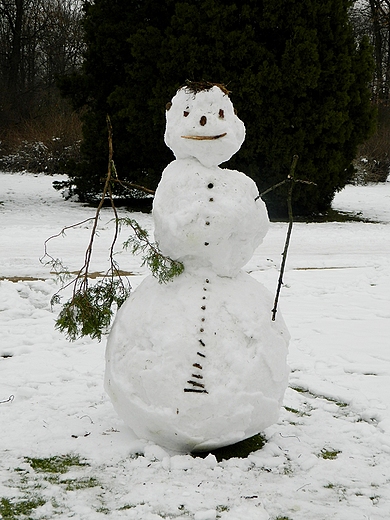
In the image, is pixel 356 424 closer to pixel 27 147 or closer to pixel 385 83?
pixel 27 147

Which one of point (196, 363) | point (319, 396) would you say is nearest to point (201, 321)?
point (196, 363)

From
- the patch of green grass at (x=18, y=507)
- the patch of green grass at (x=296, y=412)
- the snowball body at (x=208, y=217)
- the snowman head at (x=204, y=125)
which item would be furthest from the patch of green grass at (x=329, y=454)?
the snowman head at (x=204, y=125)

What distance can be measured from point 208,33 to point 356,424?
936 centimetres

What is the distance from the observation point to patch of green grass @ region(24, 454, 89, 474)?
10.7 feet

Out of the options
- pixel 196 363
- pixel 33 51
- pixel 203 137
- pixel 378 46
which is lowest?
pixel 196 363

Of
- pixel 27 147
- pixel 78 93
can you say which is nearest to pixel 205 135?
pixel 78 93

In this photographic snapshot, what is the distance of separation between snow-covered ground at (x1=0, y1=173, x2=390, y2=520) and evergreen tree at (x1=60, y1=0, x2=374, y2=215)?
5.04 meters

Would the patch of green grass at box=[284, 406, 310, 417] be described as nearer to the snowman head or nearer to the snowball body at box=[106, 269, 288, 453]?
the snowball body at box=[106, 269, 288, 453]

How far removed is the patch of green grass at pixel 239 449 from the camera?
3.44 m

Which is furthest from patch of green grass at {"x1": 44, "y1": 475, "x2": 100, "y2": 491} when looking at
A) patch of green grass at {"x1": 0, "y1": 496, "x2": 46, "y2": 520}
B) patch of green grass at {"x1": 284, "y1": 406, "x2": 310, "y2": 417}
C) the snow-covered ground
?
patch of green grass at {"x1": 284, "y1": 406, "x2": 310, "y2": 417}

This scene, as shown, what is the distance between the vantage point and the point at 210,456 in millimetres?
3256

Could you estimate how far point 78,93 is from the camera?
1376 cm

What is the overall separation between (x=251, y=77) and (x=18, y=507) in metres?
9.93

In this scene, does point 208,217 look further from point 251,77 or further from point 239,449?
point 251,77
